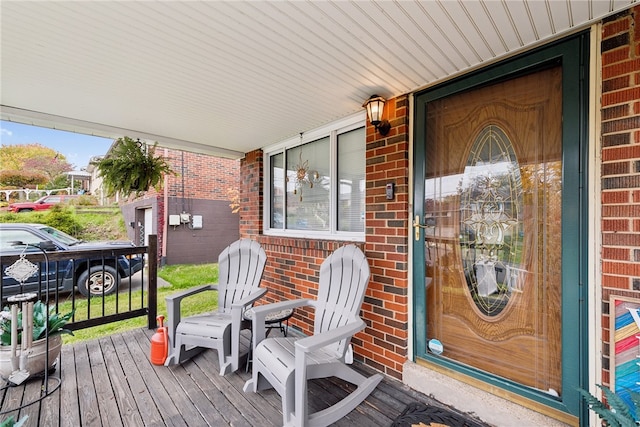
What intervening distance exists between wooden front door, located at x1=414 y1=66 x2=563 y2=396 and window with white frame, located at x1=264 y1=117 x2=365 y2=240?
0.84 m

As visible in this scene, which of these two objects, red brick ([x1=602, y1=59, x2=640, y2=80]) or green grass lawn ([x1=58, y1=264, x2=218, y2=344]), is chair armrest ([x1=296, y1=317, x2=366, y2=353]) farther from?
green grass lawn ([x1=58, y1=264, x2=218, y2=344])

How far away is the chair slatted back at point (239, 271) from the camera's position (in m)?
2.95

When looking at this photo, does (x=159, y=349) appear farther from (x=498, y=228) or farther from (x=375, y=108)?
(x=498, y=228)

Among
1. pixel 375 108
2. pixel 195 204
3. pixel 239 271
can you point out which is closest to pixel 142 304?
pixel 239 271

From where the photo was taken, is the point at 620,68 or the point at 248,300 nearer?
the point at 620,68

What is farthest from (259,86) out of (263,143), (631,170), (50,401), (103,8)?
(50,401)

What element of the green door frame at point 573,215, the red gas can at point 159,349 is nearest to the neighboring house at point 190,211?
the red gas can at point 159,349

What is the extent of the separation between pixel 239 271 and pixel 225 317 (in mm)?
531

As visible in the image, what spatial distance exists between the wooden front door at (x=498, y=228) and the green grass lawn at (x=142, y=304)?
345 centimetres

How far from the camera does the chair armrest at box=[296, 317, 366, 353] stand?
1.63 meters

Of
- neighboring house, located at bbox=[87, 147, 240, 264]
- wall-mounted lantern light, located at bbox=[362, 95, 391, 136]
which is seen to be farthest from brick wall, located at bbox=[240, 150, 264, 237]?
neighboring house, located at bbox=[87, 147, 240, 264]

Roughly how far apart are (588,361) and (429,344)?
38.0 inches

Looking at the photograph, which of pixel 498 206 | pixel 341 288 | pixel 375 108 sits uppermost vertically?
pixel 375 108

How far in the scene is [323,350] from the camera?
213 cm
